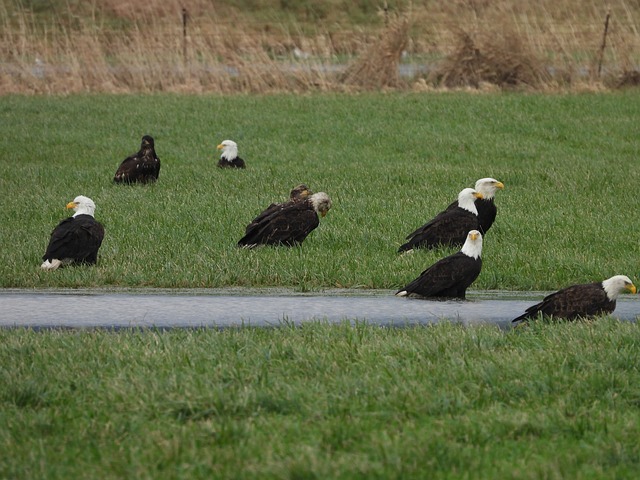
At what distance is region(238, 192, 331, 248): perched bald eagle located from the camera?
423 inches

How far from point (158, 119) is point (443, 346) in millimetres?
15418

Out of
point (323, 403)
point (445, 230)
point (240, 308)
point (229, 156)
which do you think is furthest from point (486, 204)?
point (229, 156)

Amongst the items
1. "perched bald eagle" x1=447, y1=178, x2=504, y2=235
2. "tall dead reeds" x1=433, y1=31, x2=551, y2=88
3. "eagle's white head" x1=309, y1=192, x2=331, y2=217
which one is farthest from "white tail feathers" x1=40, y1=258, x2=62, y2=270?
"tall dead reeds" x1=433, y1=31, x2=551, y2=88

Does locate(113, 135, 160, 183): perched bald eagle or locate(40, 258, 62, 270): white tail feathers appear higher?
locate(113, 135, 160, 183): perched bald eagle

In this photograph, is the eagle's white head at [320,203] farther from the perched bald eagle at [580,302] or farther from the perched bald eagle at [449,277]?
the perched bald eagle at [580,302]

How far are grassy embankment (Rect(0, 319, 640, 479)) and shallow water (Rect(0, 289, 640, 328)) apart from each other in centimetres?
69

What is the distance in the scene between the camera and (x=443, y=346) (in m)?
6.63

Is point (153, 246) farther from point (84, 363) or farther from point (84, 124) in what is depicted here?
point (84, 124)

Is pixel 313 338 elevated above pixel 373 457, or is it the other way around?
pixel 313 338

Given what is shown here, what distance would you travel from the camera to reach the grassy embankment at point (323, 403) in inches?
191

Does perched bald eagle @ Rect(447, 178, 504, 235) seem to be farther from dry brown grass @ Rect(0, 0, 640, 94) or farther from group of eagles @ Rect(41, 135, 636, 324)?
dry brown grass @ Rect(0, 0, 640, 94)

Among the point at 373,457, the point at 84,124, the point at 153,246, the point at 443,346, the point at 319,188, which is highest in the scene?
the point at 84,124

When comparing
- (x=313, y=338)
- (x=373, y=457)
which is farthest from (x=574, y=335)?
(x=373, y=457)

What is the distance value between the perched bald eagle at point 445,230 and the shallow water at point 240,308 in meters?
1.38
